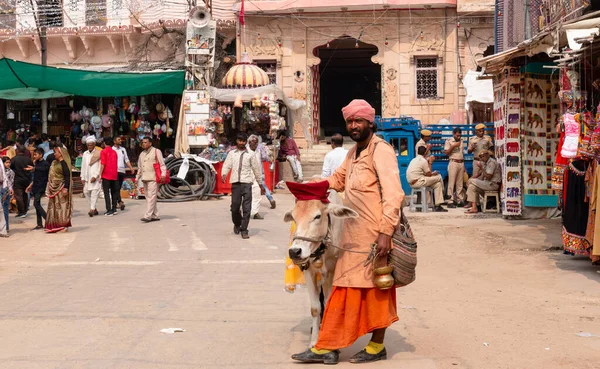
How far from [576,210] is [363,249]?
211 inches

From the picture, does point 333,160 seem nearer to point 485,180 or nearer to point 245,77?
point 485,180

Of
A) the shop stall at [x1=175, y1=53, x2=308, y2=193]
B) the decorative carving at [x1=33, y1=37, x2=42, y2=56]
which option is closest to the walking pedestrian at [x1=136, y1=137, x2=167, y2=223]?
the shop stall at [x1=175, y1=53, x2=308, y2=193]

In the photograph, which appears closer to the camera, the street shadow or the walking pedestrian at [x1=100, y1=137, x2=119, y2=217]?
the street shadow

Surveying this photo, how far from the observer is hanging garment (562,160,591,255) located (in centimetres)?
980

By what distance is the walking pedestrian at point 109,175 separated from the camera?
17.1 meters

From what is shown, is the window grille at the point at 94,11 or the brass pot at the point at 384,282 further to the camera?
the window grille at the point at 94,11

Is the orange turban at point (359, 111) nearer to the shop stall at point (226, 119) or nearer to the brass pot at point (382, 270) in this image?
the brass pot at point (382, 270)

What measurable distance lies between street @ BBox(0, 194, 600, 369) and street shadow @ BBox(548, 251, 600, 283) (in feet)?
0.08

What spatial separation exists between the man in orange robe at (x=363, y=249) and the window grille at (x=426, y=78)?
71.1 ft

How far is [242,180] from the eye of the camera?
520 inches

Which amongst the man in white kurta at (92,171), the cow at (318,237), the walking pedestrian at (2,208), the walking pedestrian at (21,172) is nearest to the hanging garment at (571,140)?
the cow at (318,237)

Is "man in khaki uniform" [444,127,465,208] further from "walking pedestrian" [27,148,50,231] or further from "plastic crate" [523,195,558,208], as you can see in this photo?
"walking pedestrian" [27,148,50,231]

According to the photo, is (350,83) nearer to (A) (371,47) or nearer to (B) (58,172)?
(A) (371,47)

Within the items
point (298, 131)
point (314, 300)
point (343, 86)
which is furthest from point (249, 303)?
point (343, 86)
